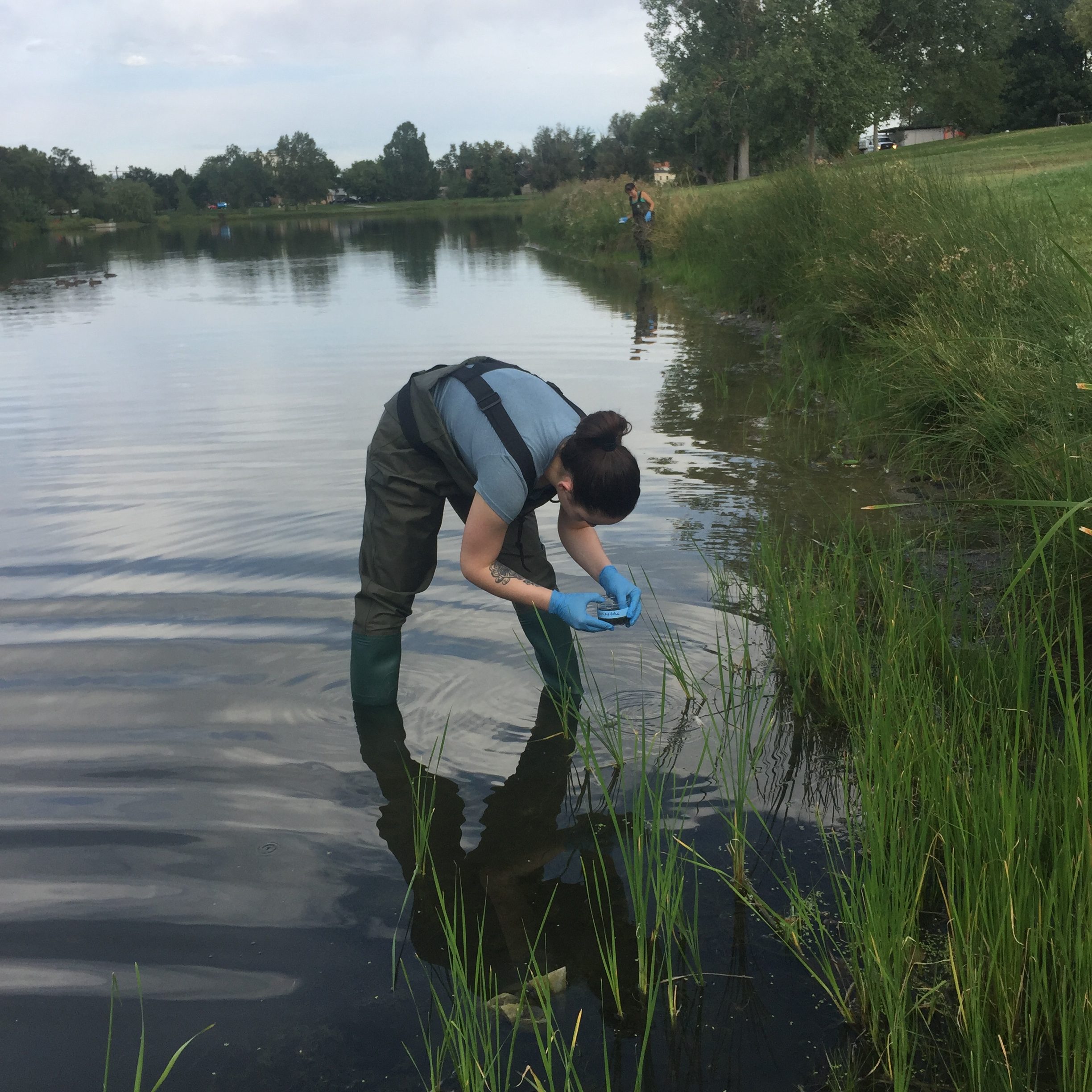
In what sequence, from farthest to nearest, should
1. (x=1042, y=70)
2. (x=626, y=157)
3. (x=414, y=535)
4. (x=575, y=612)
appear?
(x=626, y=157) → (x=1042, y=70) → (x=414, y=535) → (x=575, y=612)

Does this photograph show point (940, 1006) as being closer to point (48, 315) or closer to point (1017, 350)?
point (1017, 350)

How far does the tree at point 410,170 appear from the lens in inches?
5522

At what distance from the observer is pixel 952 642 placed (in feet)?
12.4

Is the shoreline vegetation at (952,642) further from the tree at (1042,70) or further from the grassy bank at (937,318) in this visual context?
the tree at (1042,70)

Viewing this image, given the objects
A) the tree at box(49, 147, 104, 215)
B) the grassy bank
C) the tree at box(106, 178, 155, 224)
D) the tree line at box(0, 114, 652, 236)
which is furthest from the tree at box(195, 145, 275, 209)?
the grassy bank

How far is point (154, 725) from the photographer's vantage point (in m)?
4.27

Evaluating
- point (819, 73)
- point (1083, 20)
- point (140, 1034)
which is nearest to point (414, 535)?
point (140, 1034)

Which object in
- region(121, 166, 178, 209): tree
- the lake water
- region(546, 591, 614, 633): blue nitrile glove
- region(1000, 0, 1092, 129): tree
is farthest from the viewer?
region(121, 166, 178, 209): tree

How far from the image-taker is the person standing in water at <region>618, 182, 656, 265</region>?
21.2 metres

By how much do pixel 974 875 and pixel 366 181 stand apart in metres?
150

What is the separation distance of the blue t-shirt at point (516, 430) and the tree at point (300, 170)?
137780mm

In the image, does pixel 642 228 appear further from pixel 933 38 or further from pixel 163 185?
pixel 163 185

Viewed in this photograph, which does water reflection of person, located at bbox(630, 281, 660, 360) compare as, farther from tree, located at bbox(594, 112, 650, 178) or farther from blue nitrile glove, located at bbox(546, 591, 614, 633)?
tree, located at bbox(594, 112, 650, 178)

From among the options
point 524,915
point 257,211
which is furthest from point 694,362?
point 257,211
